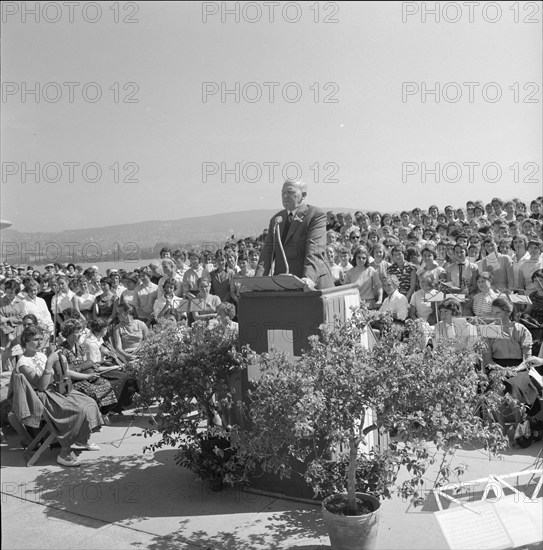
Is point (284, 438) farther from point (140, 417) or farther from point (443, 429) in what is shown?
point (140, 417)

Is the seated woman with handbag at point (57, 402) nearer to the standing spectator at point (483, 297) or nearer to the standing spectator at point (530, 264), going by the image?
the standing spectator at point (483, 297)

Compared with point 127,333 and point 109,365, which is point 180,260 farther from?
point 109,365

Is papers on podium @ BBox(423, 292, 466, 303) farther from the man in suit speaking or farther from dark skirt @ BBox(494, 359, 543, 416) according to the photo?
the man in suit speaking

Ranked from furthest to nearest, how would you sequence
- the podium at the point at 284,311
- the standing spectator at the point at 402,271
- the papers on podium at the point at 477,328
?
1. the standing spectator at the point at 402,271
2. the papers on podium at the point at 477,328
3. the podium at the point at 284,311

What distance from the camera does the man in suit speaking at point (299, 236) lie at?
5.35m

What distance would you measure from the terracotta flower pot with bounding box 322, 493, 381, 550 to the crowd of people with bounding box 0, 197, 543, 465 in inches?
82.0

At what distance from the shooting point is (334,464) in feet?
15.3

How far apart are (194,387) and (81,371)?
8.07ft

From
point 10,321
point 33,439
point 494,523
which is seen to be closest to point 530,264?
point 494,523

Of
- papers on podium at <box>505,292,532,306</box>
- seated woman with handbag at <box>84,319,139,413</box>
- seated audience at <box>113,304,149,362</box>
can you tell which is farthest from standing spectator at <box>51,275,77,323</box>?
papers on podium at <box>505,292,532,306</box>

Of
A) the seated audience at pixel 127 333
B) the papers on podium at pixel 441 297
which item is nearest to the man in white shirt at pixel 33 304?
the seated audience at pixel 127 333

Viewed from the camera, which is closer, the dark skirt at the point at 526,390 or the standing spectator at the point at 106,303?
the dark skirt at the point at 526,390

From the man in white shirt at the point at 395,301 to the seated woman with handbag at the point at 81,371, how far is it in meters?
3.67

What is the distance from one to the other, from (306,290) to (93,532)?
99.3 inches
